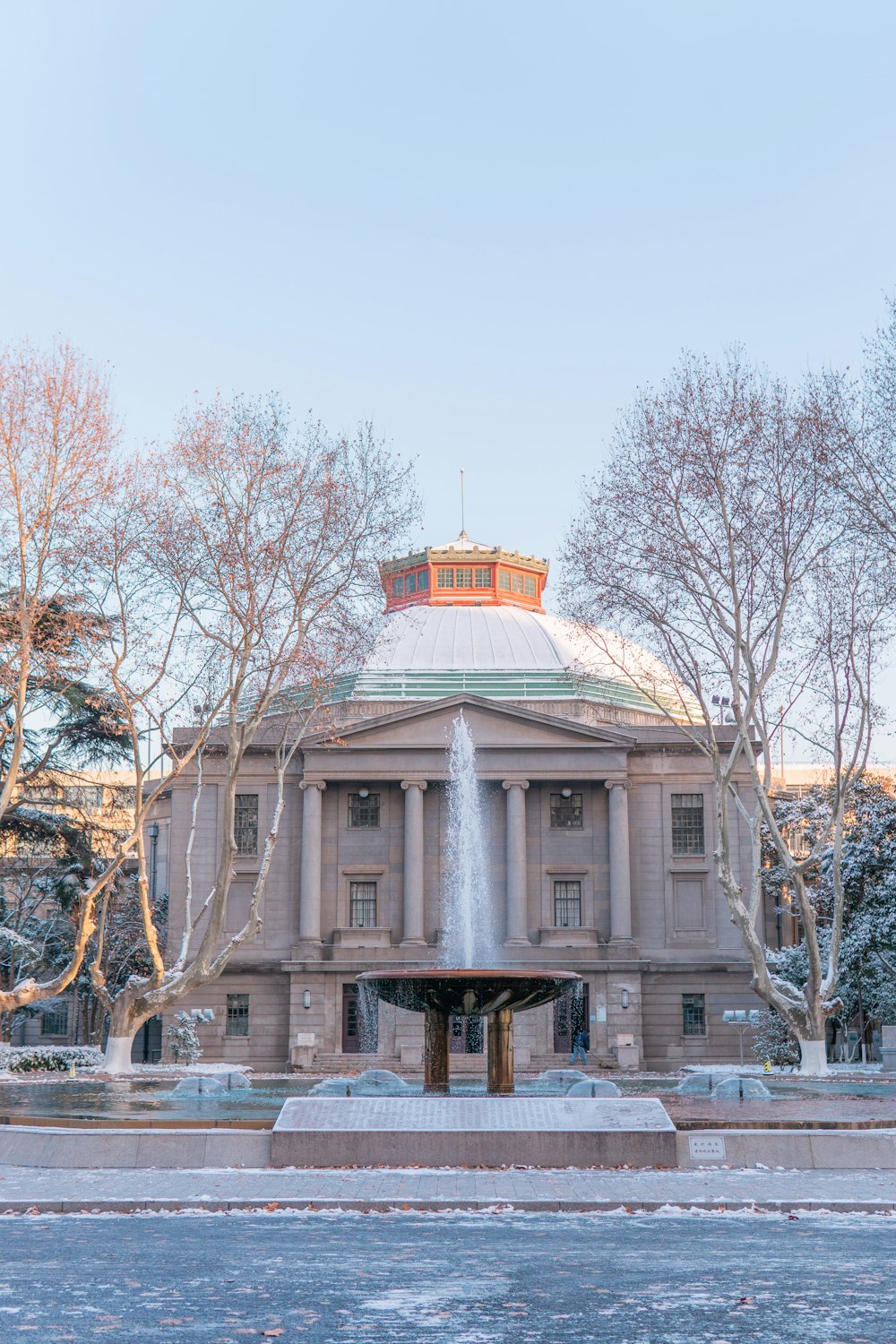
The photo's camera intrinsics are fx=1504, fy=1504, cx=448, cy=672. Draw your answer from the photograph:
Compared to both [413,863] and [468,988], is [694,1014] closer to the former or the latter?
[413,863]

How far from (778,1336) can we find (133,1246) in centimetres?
523

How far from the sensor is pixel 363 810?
57.9 m

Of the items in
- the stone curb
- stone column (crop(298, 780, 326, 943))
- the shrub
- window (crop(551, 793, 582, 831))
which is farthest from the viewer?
window (crop(551, 793, 582, 831))

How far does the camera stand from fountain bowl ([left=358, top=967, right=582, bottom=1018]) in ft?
64.5

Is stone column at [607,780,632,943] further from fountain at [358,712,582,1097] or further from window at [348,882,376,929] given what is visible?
fountain at [358,712,582,1097]

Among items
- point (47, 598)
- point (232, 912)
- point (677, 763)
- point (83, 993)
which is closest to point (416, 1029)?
point (232, 912)

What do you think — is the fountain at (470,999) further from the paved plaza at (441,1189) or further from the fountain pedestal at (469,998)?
the paved plaza at (441,1189)

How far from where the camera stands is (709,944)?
183 feet

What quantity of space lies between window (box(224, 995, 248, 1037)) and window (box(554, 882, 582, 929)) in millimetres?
12002

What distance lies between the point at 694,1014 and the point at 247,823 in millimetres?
18064

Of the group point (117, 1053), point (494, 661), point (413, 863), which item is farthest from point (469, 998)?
point (494, 661)

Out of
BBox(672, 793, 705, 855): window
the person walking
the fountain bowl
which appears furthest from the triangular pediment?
the fountain bowl

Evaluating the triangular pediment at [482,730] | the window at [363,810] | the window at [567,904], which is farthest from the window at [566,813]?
the window at [363,810]

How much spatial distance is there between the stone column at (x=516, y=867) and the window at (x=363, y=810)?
17.1 feet
